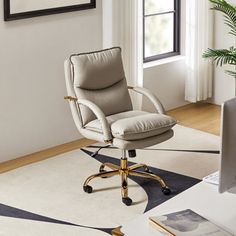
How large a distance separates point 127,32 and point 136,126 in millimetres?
1736

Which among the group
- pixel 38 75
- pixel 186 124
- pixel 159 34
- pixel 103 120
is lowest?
pixel 186 124

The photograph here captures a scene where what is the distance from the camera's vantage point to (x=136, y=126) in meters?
4.66

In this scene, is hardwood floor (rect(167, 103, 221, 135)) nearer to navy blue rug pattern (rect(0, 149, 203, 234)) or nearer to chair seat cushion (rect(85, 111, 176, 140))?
navy blue rug pattern (rect(0, 149, 203, 234))

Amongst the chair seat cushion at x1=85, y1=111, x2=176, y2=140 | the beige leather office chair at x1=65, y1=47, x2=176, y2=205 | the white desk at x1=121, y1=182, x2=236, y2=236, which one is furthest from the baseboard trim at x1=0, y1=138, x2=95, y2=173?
the white desk at x1=121, y1=182, x2=236, y2=236

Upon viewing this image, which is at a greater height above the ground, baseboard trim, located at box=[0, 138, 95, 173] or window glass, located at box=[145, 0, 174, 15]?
window glass, located at box=[145, 0, 174, 15]

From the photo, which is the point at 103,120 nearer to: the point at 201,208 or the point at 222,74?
the point at 201,208

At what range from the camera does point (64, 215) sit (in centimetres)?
456

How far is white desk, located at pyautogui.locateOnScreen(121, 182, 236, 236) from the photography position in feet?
9.55

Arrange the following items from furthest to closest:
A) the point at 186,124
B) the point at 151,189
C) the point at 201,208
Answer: the point at 186,124 < the point at 151,189 < the point at 201,208

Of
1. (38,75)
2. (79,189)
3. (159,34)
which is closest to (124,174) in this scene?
(79,189)

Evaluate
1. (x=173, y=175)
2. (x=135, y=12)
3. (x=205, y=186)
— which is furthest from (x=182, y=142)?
(x=205, y=186)

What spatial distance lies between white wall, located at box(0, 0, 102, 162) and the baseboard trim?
0.16 feet

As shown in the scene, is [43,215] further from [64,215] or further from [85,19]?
[85,19]

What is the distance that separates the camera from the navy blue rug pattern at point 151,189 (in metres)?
4.53
